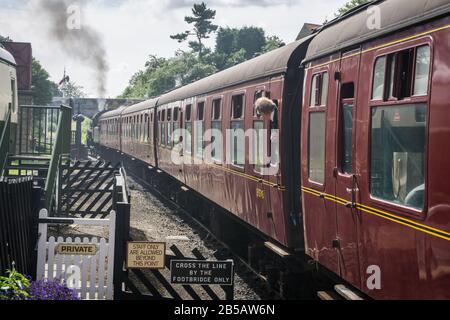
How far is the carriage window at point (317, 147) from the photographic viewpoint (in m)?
6.79

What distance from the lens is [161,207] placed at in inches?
779

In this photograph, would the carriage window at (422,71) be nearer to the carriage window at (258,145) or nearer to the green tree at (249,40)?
the carriage window at (258,145)

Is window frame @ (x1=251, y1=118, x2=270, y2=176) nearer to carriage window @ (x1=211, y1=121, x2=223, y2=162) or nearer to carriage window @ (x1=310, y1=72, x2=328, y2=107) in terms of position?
carriage window @ (x1=310, y1=72, x2=328, y2=107)

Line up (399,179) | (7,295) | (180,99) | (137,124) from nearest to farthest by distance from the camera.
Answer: (399,179) < (7,295) < (180,99) < (137,124)

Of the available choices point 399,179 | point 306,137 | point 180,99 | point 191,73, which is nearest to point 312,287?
point 306,137

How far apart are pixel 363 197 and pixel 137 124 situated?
22.0 m

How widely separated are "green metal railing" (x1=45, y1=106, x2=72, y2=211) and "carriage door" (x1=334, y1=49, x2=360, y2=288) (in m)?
7.12

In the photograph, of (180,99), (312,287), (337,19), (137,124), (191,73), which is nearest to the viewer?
(337,19)

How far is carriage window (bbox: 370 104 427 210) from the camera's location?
4.75 m

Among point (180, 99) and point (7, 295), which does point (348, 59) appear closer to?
point (7, 295)

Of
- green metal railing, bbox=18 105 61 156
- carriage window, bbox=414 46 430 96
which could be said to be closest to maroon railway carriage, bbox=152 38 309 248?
green metal railing, bbox=18 105 61 156

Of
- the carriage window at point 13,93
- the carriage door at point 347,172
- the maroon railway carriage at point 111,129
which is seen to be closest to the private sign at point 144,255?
the carriage door at point 347,172

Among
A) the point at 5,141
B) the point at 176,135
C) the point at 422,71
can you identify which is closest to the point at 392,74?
the point at 422,71
